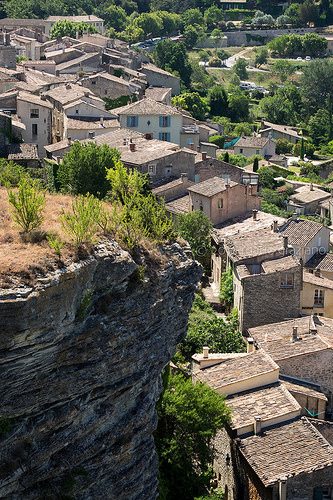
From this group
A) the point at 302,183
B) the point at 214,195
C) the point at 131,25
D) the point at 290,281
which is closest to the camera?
the point at 290,281

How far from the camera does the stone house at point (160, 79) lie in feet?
301

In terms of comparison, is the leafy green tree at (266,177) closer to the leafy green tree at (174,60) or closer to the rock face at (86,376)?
the leafy green tree at (174,60)

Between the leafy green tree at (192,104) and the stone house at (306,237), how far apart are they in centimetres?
4249

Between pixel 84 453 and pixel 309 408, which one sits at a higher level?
pixel 84 453

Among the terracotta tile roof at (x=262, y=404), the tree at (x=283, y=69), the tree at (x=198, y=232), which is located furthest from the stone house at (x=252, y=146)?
the terracotta tile roof at (x=262, y=404)

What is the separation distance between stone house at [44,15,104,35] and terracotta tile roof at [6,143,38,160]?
2468 inches

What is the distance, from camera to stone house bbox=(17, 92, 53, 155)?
60781mm

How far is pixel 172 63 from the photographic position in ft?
350

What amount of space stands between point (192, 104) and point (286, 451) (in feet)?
218

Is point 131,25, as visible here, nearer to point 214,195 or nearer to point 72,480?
point 214,195

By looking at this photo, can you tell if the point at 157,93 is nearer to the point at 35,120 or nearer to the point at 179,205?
the point at 35,120

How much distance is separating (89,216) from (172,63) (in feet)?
290

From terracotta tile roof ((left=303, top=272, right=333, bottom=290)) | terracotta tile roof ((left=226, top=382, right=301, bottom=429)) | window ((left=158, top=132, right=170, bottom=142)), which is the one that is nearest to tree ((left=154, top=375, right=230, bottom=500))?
terracotta tile roof ((left=226, top=382, right=301, bottom=429))

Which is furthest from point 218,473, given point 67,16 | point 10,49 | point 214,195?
point 67,16
